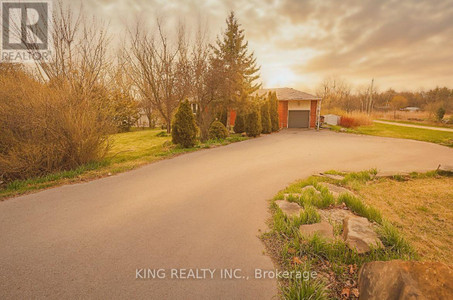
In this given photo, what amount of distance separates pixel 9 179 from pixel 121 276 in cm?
614

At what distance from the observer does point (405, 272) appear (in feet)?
5.46

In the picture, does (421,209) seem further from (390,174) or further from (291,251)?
(291,251)

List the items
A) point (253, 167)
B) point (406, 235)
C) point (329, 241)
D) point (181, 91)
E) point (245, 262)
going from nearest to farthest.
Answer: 1. point (245, 262)
2. point (329, 241)
3. point (406, 235)
4. point (253, 167)
5. point (181, 91)

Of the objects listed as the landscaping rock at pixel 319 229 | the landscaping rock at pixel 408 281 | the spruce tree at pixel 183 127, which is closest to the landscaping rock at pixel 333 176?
the landscaping rock at pixel 319 229

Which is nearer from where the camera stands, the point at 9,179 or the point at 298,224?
the point at 298,224

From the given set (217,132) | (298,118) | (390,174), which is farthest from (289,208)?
(298,118)

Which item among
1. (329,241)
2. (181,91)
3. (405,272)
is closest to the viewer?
(405,272)

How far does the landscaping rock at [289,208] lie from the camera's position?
3742mm

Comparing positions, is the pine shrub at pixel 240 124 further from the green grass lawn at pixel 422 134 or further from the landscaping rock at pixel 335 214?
the landscaping rock at pixel 335 214

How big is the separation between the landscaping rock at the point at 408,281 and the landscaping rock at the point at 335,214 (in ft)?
5.39

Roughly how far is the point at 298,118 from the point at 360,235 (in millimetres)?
21866

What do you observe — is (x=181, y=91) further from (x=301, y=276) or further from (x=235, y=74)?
(x=301, y=276)

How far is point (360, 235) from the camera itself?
115 inches

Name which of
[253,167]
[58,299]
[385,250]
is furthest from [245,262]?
[253,167]
